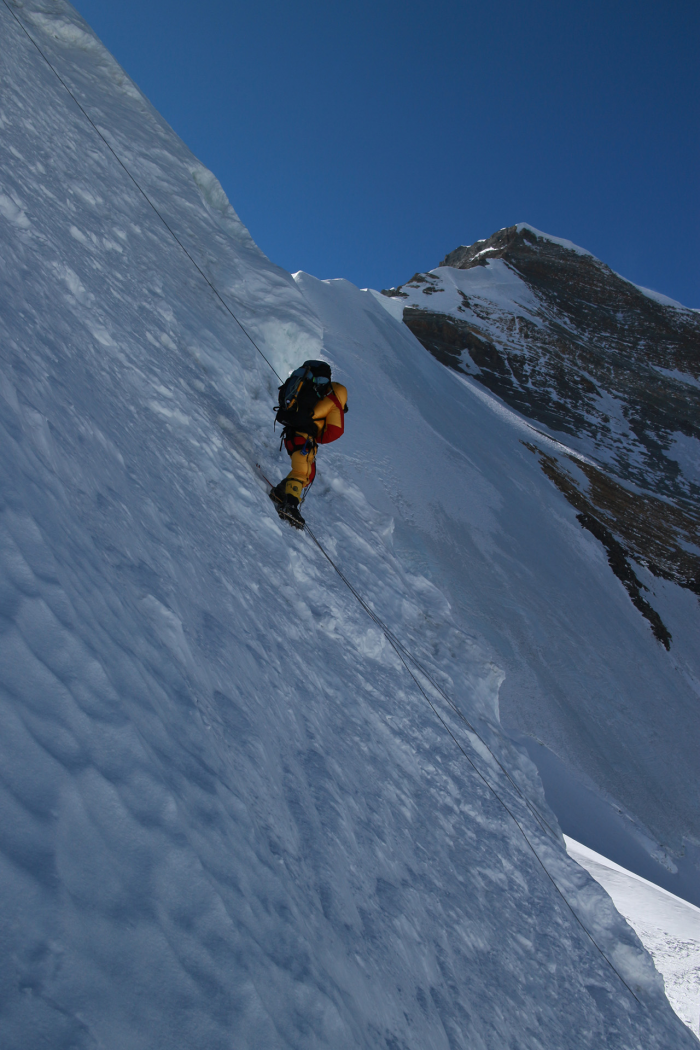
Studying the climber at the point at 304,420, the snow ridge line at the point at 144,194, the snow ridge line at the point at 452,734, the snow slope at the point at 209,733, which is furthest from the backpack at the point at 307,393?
the snow ridge line at the point at 144,194

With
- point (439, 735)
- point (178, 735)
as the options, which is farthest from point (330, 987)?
point (439, 735)

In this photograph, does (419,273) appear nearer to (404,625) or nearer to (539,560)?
(539,560)

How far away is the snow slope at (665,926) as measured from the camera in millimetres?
5523

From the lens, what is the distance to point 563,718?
10.5m

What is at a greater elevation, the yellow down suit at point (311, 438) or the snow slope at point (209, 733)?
the yellow down suit at point (311, 438)

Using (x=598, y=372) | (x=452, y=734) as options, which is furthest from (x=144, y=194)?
(x=598, y=372)

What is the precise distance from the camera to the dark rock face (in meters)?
24.7

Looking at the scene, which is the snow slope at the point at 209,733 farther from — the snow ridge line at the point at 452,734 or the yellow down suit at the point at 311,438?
the yellow down suit at the point at 311,438

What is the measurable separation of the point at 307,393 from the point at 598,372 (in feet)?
178

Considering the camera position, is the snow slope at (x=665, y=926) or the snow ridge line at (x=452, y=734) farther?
the snow slope at (x=665, y=926)

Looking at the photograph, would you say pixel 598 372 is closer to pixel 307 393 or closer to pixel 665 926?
pixel 665 926

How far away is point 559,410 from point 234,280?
132 ft

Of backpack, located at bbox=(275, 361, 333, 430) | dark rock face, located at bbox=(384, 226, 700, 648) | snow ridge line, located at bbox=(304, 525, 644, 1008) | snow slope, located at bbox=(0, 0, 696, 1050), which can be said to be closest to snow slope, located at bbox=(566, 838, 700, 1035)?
snow slope, located at bbox=(0, 0, 696, 1050)

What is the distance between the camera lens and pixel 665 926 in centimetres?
648
